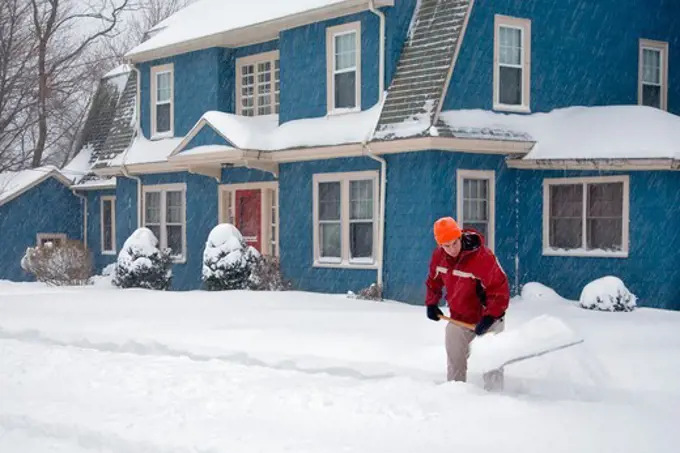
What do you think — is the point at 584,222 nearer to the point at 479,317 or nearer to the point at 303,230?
the point at 303,230

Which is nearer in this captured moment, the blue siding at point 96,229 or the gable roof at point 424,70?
the gable roof at point 424,70

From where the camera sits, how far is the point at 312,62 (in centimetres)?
2094

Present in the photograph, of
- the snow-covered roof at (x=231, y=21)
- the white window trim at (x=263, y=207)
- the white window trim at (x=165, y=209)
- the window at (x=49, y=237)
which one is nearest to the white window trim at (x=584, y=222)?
the snow-covered roof at (x=231, y=21)

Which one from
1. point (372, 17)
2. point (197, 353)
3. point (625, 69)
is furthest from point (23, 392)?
point (625, 69)

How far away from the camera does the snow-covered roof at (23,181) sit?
29608 millimetres

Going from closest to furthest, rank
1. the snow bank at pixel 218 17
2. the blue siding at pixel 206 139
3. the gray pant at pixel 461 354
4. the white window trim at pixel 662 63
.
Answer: the gray pant at pixel 461 354, the white window trim at pixel 662 63, the snow bank at pixel 218 17, the blue siding at pixel 206 139

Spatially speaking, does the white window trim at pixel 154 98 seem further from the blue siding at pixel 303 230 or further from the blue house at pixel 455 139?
the blue siding at pixel 303 230

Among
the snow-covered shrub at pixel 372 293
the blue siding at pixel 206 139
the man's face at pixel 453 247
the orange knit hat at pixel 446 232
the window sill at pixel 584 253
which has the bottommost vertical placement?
the snow-covered shrub at pixel 372 293

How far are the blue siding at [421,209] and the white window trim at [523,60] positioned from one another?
110 cm

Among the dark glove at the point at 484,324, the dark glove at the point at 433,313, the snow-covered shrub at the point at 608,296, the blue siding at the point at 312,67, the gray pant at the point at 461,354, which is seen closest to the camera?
the dark glove at the point at 484,324

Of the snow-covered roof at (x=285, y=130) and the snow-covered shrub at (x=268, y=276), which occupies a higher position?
the snow-covered roof at (x=285, y=130)

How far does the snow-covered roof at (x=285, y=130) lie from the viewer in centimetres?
1961

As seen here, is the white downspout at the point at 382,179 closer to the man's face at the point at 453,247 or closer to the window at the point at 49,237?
the man's face at the point at 453,247

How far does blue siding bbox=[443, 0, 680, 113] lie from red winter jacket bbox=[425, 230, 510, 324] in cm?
955
